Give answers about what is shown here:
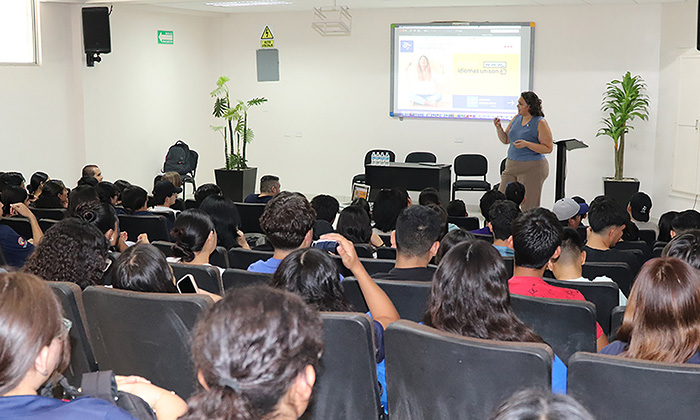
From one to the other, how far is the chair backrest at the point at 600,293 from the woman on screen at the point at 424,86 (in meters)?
7.73

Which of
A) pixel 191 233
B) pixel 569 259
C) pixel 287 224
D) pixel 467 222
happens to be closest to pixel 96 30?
pixel 467 222

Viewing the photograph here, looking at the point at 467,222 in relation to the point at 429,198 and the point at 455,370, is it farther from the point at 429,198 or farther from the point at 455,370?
the point at 455,370

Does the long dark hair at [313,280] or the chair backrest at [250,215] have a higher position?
the long dark hair at [313,280]

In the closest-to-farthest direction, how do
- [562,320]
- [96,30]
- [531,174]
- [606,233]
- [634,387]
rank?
[634,387], [562,320], [606,233], [531,174], [96,30]

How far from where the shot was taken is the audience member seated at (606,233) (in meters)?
4.27

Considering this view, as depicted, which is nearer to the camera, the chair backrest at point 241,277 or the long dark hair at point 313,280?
the long dark hair at point 313,280

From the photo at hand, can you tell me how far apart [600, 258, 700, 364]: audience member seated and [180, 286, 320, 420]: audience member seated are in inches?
46.2

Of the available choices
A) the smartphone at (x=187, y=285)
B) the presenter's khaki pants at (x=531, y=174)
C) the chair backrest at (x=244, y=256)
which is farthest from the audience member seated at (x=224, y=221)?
the presenter's khaki pants at (x=531, y=174)

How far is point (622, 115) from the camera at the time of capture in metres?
9.40

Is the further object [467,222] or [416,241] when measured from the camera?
[467,222]

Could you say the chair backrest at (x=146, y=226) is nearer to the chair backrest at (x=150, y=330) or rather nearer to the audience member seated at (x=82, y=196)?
the audience member seated at (x=82, y=196)

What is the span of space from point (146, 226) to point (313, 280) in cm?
302

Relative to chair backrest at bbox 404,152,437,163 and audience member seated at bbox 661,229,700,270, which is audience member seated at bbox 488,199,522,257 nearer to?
audience member seated at bbox 661,229,700,270

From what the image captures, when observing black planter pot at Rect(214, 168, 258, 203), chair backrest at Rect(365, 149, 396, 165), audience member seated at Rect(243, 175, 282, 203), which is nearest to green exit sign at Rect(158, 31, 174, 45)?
black planter pot at Rect(214, 168, 258, 203)
